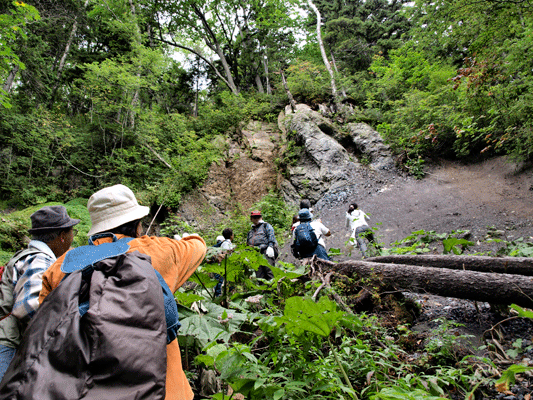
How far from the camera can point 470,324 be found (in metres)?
3.26

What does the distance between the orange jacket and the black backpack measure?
3416 millimetres

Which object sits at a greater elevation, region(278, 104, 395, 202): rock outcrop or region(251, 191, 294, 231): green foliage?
region(278, 104, 395, 202): rock outcrop

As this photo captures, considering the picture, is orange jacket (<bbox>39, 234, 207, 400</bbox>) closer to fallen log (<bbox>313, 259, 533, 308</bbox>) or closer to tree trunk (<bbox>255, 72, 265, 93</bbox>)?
fallen log (<bbox>313, 259, 533, 308</bbox>)

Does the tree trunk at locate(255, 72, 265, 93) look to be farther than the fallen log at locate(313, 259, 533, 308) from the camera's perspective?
Yes

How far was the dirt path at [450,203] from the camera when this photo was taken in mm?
8320

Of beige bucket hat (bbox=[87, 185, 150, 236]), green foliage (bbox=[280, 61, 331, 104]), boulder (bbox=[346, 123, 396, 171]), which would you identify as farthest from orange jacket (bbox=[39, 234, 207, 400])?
green foliage (bbox=[280, 61, 331, 104])

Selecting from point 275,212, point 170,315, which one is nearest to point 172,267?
point 170,315

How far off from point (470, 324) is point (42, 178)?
1784 centimetres

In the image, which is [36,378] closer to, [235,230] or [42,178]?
[235,230]

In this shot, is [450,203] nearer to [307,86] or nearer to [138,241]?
[138,241]

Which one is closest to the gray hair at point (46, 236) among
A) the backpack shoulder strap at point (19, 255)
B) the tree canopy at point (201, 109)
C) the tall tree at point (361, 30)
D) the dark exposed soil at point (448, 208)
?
the backpack shoulder strap at point (19, 255)

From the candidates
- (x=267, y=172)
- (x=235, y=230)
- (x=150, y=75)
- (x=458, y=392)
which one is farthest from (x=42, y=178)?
(x=458, y=392)

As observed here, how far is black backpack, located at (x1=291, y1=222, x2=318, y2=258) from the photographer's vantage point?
527cm

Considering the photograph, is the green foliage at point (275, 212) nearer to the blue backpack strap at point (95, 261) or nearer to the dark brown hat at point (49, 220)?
the dark brown hat at point (49, 220)
